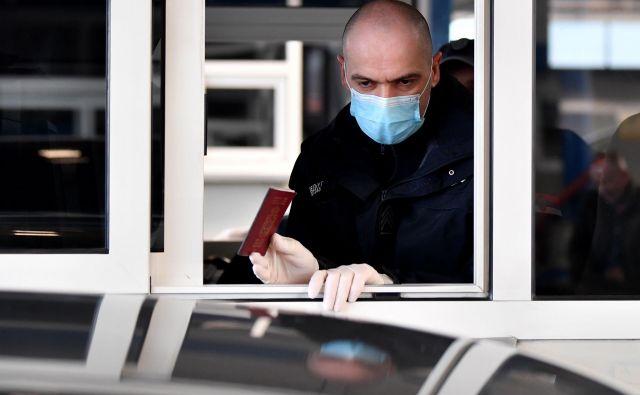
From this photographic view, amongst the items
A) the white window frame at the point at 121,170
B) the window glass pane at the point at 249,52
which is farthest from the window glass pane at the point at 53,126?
the window glass pane at the point at 249,52

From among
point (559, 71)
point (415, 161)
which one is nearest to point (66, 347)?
point (559, 71)

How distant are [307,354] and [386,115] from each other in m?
1.70

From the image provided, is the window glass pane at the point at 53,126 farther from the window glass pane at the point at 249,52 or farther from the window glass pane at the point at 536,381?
the window glass pane at the point at 249,52

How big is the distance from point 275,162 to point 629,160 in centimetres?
690

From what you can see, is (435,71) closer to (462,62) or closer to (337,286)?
(462,62)

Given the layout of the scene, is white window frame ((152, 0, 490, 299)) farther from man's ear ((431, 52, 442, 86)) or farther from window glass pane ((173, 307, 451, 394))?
window glass pane ((173, 307, 451, 394))

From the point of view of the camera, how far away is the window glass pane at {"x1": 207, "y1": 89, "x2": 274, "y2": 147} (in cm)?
1039

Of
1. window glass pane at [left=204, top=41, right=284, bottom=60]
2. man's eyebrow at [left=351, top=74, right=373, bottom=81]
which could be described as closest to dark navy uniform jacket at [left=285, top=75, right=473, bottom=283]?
man's eyebrow at [left=351, top=74, right=373, bottom=81]

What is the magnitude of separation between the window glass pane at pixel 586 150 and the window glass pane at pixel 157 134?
0.89 metres

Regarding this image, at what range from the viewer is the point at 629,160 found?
321 centimetres

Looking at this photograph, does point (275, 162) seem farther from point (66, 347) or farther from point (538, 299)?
point (66, 347)

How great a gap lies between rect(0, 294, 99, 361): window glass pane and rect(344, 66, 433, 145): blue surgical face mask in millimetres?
1544

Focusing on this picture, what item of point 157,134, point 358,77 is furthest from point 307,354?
point 358,77

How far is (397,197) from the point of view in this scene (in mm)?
3635
